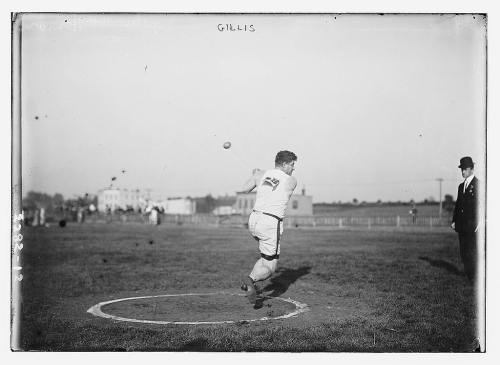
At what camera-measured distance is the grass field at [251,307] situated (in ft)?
21.0

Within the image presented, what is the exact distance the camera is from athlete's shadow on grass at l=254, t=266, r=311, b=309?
382 inches

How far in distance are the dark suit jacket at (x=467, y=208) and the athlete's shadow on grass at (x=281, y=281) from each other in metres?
Answer: 3.41

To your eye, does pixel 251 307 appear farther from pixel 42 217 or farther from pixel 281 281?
pixel 42 217

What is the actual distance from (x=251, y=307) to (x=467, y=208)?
181 inches

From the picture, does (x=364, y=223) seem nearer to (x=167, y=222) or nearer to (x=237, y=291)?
(x=167, y=222)

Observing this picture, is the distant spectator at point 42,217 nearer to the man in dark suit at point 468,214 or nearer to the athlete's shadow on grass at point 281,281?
the athlete's shadow on grass at point 281,281

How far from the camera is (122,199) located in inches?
1873

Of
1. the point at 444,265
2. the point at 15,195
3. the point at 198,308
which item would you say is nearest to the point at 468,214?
the point at 444,265

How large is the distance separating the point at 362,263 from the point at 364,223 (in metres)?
33.2

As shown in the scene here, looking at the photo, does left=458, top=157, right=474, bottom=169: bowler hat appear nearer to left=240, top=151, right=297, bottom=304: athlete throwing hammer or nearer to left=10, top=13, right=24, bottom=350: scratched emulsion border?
left=240, top=151, right=297, bottom=304: athlete throwing hammer

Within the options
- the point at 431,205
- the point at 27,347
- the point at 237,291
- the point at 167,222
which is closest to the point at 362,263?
the point at 237,291

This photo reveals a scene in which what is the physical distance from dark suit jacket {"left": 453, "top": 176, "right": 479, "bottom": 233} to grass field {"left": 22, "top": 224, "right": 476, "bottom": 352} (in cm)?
112

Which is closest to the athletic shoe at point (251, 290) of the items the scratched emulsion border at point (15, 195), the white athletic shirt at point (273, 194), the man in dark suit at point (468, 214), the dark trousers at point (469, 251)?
the white athletic shirt at point (273, 194)

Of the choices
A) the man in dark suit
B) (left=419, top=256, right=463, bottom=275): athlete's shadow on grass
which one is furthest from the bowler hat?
(left=419, top=256, right=463, bottom=275): athlete's shadow on grass
